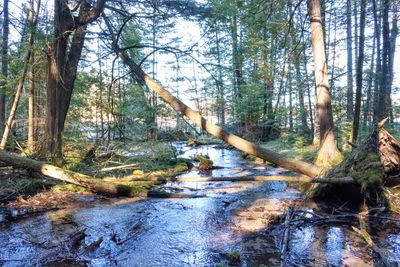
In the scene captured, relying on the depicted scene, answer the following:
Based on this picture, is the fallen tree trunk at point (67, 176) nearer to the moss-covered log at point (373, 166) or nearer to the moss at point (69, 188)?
the moss at point (69, 188)

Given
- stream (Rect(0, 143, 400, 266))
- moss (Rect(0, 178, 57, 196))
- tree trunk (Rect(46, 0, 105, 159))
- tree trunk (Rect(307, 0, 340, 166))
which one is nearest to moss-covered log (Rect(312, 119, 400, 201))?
stream (Rect(0, 143, 400, 266))

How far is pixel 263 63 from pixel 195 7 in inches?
97.0

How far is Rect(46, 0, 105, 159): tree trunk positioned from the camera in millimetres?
8148

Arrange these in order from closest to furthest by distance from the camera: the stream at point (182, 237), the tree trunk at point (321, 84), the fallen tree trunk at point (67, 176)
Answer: the stream at point (182, 237)
the fallen tree trunk at point (67, 176)
the tree trunk at point (321, 84)

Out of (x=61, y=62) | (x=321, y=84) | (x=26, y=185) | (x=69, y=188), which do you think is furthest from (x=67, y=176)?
(x=321, y=84)

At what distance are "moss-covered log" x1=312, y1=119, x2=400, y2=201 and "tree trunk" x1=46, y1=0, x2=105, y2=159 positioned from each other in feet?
22.0

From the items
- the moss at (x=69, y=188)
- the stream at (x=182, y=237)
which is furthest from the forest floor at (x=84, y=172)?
the stream at (x=182, y=237)

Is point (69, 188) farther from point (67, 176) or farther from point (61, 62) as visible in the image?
point (61, 62)

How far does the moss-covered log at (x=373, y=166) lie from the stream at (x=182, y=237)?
65cm

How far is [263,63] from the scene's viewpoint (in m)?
8.66

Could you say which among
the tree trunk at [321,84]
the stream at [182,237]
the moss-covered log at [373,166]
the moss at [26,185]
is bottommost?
the stream at [182,237]

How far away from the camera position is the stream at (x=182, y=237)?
3.82 metres

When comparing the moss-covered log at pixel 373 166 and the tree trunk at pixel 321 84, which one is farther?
the tree trunk at pixel 321 84

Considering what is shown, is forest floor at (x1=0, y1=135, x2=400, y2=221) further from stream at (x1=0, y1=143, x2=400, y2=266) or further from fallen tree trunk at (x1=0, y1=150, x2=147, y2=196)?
stream at (x1=0, y1=143, x2=400, y2=266)
